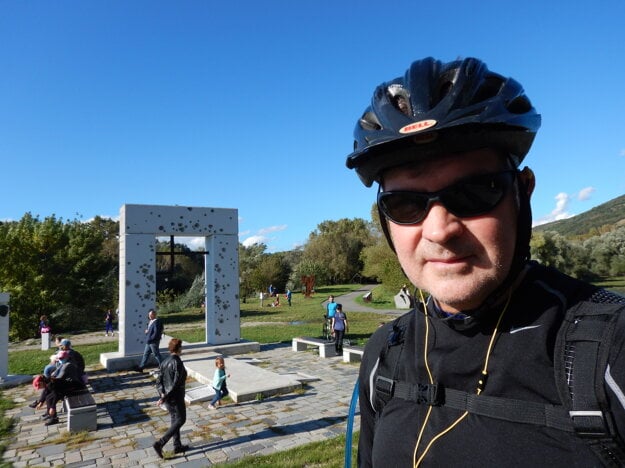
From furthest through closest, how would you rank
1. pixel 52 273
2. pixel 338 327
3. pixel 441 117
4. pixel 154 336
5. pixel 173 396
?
pixel 52 273
pixel 338 327
pixel 154 336
pixel 173 396
pixel 441 117

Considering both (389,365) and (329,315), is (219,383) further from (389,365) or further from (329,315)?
(389,365)

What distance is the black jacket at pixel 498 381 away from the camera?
1.09 metres

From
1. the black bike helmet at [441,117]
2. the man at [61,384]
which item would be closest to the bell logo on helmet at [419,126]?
the black bike helmet at [441,117]

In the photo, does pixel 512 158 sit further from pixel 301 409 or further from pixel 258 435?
pixel 301 409

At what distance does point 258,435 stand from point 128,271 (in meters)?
8.41

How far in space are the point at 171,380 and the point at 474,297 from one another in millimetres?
6402

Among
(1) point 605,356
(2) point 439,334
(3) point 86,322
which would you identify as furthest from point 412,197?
(3) point 86,322

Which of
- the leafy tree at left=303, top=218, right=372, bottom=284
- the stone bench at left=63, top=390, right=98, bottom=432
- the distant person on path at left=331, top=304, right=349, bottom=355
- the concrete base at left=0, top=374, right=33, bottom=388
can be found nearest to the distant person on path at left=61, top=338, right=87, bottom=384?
the stone bench at left=63, top=390, right=98, bottom=432

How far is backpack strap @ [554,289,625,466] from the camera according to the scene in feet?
3.34

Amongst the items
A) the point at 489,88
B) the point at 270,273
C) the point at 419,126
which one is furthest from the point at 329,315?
the point at 270,273

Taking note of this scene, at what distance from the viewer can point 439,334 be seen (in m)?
1.54

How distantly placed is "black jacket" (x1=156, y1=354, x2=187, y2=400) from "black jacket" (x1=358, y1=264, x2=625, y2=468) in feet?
19.1

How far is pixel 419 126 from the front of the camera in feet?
4.66

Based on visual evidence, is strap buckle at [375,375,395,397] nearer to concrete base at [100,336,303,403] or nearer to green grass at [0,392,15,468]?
green grass at [0,392,15,468]
